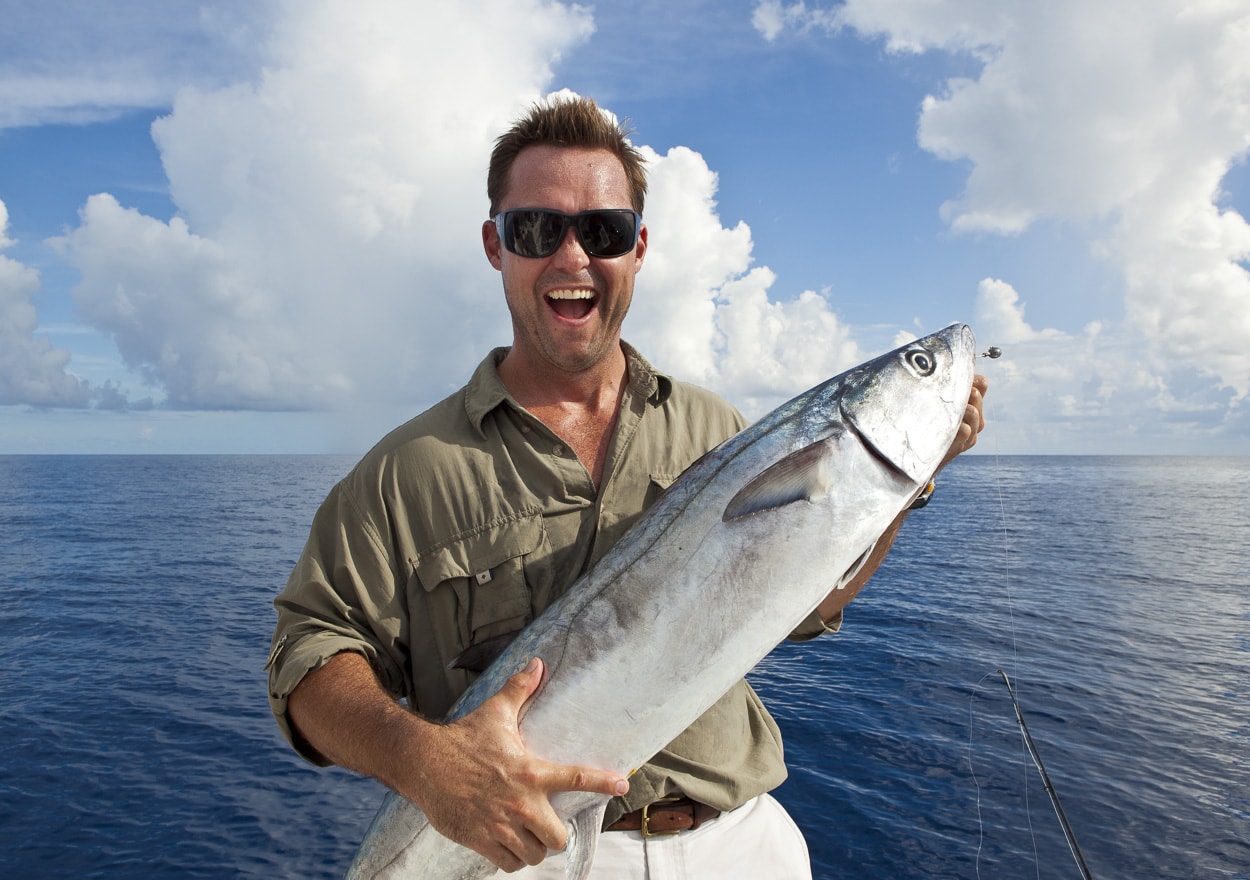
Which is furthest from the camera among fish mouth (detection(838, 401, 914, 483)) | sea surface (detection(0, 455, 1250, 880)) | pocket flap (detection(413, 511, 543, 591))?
sea surface (detection(0, 455, 1250, 880))

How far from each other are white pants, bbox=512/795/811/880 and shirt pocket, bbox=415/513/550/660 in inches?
33.4

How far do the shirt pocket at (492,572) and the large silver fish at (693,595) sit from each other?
214 mm

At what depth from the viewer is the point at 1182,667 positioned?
16844mm

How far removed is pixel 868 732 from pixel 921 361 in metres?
11.7

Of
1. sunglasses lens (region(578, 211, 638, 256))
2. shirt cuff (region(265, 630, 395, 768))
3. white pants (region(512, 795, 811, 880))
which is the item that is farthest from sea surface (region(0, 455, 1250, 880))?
sunglasses lens (region(578, 211, 638, 256))

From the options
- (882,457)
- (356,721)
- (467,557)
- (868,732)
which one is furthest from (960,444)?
(868,732)

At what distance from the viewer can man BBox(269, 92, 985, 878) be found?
2.54m

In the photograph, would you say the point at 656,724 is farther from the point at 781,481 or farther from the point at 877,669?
the point at 877,669

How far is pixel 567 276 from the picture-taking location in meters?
3.08

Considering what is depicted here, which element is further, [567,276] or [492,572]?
[567,276]

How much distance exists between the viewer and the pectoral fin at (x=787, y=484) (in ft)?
8.41

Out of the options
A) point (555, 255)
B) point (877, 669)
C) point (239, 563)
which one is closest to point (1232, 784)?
point (877, 669)

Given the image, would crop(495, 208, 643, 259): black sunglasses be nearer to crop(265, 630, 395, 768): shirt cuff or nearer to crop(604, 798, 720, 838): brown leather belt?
crop(265, 630, 395, 768): shirt cuff

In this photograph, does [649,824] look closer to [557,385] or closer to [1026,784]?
[557,385]
